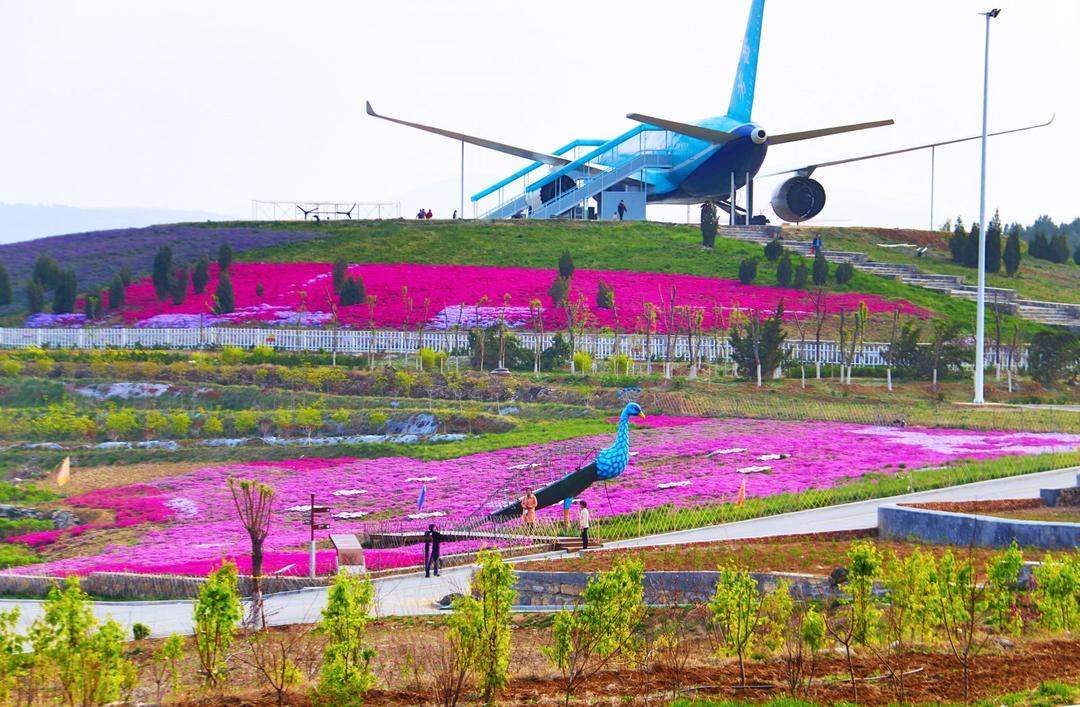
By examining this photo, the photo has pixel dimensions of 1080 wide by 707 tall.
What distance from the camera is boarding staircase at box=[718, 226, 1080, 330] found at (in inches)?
2327

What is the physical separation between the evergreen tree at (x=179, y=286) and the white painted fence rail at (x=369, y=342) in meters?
5.29

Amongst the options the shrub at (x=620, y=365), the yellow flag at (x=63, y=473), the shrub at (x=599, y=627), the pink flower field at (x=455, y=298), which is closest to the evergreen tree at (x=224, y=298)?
the pink flower field at (x=455, y=298)

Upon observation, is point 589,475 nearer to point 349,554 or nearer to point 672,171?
point 349,554

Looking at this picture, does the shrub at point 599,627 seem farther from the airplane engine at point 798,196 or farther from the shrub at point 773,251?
the airplane engine at point 798,196

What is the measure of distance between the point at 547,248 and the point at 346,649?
5481cm

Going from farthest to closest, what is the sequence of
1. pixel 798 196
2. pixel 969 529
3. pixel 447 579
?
pixel 798 196 < pixel 447 579 < pixel 969 529

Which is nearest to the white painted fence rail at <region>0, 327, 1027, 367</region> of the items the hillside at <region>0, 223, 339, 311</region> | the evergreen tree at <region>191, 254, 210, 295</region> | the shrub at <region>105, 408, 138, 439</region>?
the evergreen tree at <region>191, 254, 210, 295</region>

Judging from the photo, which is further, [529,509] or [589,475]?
[589,475]

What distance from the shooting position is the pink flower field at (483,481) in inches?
1000

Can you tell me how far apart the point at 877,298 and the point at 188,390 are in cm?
2787

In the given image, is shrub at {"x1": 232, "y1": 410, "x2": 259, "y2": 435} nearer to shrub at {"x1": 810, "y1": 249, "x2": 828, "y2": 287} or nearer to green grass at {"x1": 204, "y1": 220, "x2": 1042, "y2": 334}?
green grass at {"x1": 204, "y1": 220, "x2": 1042, "y2": 334}

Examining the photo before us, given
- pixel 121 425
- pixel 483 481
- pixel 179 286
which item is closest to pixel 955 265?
pixel 179 286

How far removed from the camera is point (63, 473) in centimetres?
3334

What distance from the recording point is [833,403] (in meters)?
40.5
